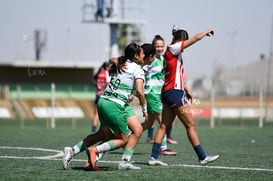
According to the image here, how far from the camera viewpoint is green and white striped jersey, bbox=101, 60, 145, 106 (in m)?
8.68

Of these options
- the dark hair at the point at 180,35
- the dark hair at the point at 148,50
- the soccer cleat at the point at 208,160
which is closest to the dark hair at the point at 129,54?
the dark hair at the point at 148,50

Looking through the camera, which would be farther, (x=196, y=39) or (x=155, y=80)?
(x=155, y=80)

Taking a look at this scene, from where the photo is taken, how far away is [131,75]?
28.7ft

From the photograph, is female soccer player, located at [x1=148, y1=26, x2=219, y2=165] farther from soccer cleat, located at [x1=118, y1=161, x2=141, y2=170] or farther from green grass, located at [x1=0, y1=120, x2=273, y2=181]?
soccer cleat, located at [x1=118, y1=161, x2=141, y2=170]

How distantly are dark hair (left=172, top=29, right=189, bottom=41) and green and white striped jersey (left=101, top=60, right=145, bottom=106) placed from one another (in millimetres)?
975

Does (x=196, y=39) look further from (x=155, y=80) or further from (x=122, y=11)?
(x=122, y=11)

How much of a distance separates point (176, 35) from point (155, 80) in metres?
3.18

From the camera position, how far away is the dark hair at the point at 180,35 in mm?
9357

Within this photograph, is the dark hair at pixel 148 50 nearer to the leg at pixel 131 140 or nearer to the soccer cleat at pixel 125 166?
the leg at pixel 131 140

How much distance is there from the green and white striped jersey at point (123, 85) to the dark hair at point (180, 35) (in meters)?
0.98

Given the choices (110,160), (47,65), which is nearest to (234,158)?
(110,160)

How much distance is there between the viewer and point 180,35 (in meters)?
9.36

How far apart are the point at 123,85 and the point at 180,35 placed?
1280 millimetres

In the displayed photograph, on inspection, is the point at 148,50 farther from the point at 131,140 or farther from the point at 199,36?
the point at 131,140
